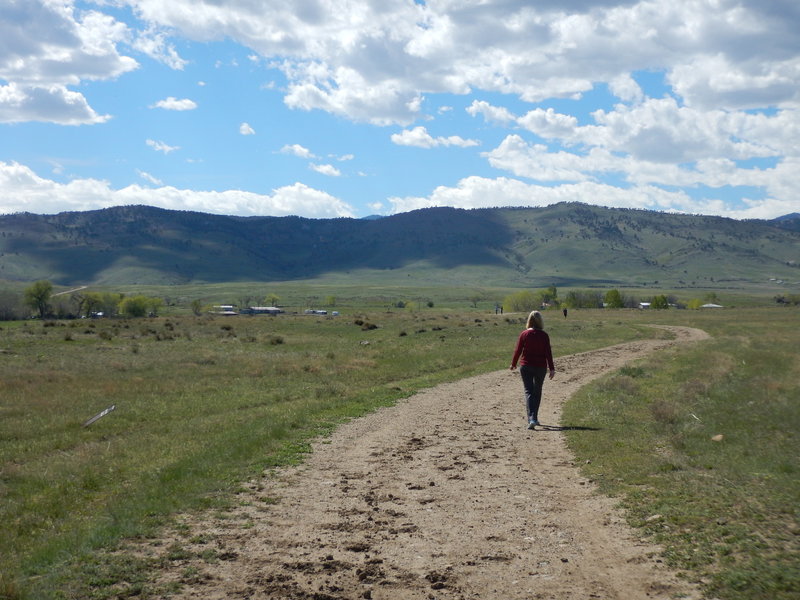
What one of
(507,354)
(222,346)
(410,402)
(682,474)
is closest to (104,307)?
(222,346)

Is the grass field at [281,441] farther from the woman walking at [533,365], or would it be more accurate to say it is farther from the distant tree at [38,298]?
the distant tree at [38,298]

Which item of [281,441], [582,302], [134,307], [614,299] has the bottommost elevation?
[134,307]

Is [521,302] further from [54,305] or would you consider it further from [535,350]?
[535,350]

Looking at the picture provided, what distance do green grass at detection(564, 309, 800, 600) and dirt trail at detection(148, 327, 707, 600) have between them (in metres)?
0.39

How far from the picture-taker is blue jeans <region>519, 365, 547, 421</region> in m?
15.1

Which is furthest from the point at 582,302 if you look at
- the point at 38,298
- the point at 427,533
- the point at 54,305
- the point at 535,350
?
the point at 427,533

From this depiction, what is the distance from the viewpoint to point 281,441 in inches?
553

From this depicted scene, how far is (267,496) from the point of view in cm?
982

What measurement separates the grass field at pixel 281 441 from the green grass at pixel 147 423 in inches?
2.2

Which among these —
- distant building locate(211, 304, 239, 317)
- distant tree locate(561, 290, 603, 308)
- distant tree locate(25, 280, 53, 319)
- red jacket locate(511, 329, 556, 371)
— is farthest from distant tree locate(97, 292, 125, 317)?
red jacket locate(511, 329, 556, 371)

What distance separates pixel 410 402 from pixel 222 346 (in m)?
34.1

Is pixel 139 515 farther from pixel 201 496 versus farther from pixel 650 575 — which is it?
pixel 650 575

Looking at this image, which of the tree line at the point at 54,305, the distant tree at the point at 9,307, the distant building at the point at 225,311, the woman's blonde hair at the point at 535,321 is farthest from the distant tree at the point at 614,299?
the woman's blonde hair at the point at 535,321

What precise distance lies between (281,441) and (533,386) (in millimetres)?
5416
